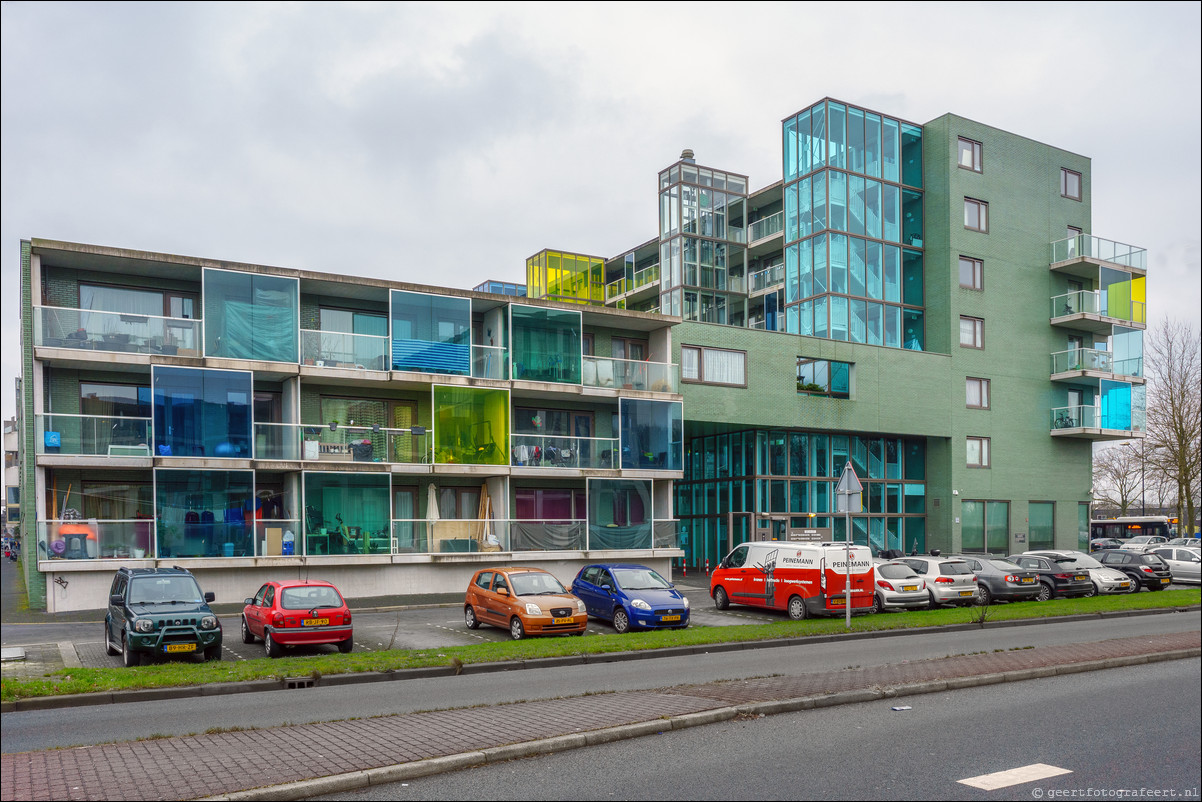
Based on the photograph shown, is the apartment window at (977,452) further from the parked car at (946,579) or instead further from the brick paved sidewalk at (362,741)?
the brick paved sidewalk at (362,741)

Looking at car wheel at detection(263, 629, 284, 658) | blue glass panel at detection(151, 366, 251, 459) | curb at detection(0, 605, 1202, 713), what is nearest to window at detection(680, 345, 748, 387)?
blue glass panel at detection(151, 366, 251, 459)

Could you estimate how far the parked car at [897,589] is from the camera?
25.0m

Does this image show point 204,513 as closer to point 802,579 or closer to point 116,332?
point 116,332

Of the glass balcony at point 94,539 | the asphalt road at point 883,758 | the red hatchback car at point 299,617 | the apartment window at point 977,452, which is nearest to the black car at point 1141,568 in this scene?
the apartment window at point 977,452

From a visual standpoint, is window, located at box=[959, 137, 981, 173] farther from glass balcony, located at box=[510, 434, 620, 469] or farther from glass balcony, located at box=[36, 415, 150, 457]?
glass balcony, located at box=[36, 415, 150, 457]

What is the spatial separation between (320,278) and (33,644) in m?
13.4

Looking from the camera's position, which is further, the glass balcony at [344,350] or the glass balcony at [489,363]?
the glass balcony at [489,363]

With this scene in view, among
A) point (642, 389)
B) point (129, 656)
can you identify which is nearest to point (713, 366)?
point (642, 389)

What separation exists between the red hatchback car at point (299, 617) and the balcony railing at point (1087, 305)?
136 feet

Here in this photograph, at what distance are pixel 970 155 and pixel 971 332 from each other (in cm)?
846

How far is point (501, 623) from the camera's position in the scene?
20.7 m

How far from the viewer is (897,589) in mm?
25125

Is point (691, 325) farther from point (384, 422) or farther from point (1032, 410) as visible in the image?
point (1032, 410)

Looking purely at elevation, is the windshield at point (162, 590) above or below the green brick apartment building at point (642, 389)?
below
